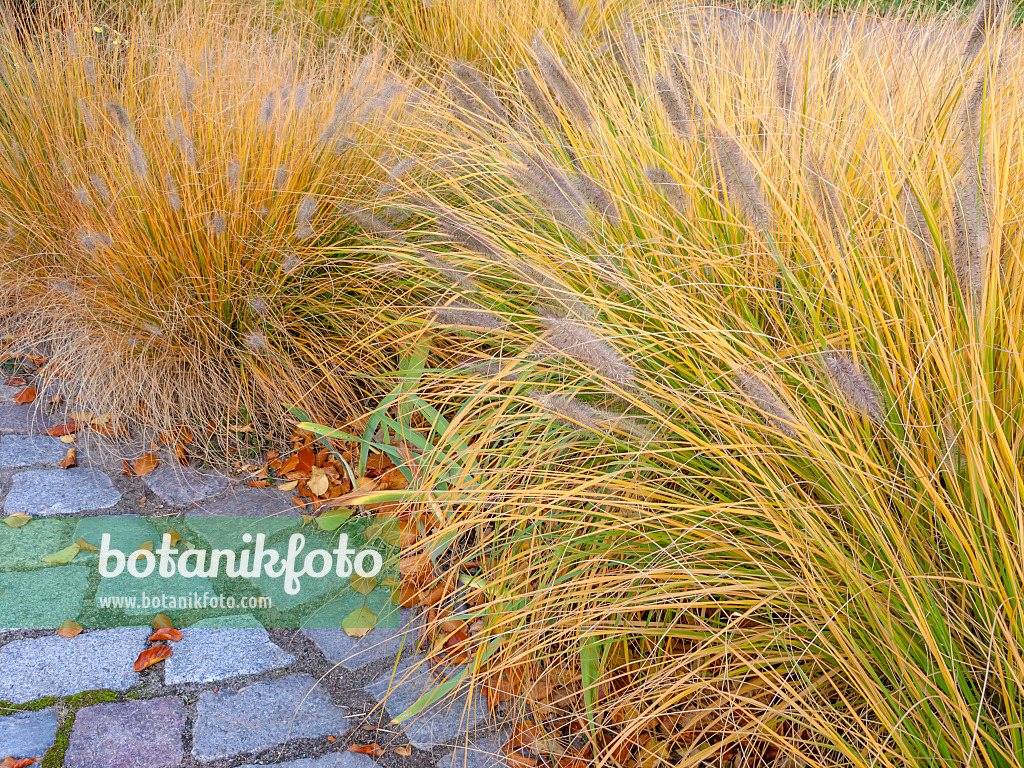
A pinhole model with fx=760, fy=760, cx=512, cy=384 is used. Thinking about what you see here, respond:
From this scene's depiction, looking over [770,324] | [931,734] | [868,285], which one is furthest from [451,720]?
[868,285]

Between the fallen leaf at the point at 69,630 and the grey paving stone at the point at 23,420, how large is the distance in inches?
39.8

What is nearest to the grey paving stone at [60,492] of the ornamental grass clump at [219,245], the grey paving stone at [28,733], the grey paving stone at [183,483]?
the grey paving stone at [183,483]

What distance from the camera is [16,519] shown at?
7.37ft

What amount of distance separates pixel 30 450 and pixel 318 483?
3.35 ft

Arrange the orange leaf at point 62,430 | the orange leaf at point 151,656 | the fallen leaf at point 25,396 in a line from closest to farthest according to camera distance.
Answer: the orange leaf at point 151,656 → the orange leaf at point 62,430 → the fallen leaf at point 25,396

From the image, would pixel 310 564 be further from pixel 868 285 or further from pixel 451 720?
pixel 868 285

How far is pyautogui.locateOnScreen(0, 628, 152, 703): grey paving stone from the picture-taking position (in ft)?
5.74

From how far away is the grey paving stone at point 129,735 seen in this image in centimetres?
160

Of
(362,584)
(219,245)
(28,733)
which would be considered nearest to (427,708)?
(362,584)

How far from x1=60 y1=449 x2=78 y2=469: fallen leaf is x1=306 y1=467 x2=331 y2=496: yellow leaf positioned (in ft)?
2.60

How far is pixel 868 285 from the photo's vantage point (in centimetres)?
144

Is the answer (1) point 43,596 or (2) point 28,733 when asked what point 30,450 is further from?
(2) point 28,733

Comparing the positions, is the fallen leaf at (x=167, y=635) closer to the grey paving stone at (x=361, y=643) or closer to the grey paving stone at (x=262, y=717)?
the grey paving stone at (x=262, y=717)

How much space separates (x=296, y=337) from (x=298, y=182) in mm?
520
